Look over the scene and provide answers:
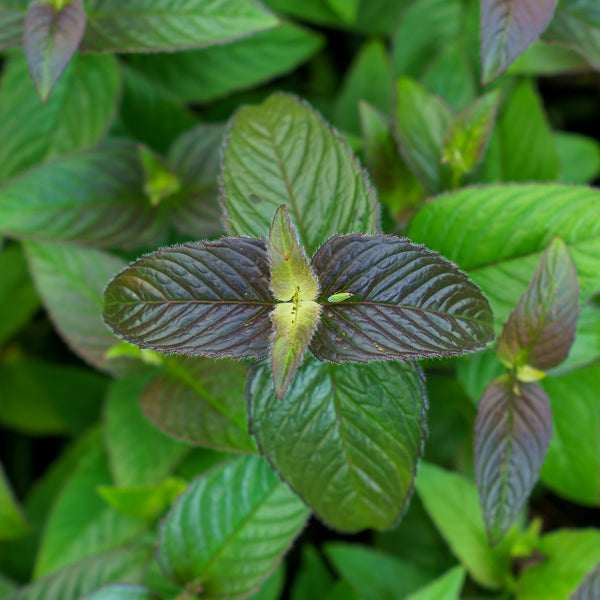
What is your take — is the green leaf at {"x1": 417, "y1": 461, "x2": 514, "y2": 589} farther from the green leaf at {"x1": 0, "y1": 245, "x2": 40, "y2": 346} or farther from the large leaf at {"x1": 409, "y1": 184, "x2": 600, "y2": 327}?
the green leaf at {"x1": 0, "y1": 245, "x2": 40, "y2": 346}

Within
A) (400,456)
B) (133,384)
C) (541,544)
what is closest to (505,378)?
(400,456)

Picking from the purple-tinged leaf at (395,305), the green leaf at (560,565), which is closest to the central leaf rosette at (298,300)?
the purple-tinged leaf at (395,305)

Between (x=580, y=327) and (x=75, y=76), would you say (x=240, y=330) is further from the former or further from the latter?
(x=75, y=76)

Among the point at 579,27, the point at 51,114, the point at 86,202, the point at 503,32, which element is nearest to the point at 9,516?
the point at 86,202

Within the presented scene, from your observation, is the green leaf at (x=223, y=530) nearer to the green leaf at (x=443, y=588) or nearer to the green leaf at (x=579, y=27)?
the green leaf at (x=443, y=588)

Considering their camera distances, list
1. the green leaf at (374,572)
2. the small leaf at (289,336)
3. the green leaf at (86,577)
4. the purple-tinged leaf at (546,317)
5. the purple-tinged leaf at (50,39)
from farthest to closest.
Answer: the green leaf at (374,572)
the green leaf at (86,577)
the purple-tinged leaf at (50,39)
the purple-tinged leaf at (546,317)
the small leaf at (289,336)
